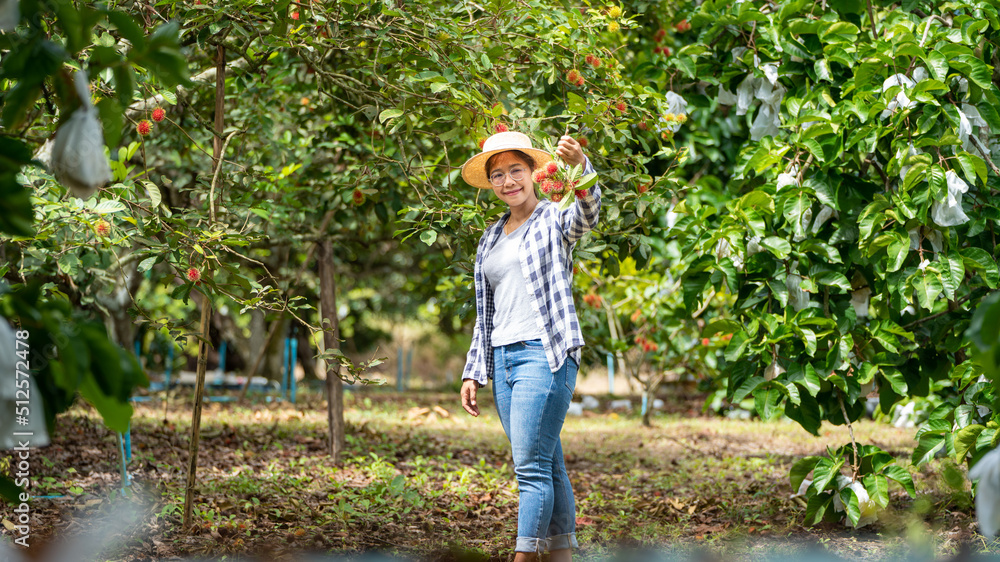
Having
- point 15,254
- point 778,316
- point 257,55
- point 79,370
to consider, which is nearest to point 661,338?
point 778,316

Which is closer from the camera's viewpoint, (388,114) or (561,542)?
(561,542)

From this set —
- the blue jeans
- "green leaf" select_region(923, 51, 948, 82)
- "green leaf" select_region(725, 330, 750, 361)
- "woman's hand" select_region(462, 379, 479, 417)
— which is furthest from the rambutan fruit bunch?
"green leaf" select_region(923, 51, 948, 82)

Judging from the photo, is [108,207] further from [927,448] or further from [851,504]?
[927,448]

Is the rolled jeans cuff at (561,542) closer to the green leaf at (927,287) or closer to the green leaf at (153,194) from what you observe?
the green leaf at (927,287)

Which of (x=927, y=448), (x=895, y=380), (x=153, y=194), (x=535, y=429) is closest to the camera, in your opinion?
(x=535, y=429)

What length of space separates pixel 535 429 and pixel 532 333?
0.30 metres

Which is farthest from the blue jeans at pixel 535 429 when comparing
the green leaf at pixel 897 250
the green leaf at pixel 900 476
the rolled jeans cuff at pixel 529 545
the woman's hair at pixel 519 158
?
the green leaf at pixel 900 476

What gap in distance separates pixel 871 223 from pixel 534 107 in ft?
4.73

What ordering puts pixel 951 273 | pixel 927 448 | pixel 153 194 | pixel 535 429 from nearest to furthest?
pixel 535 429 < pixel 153 194 < pixel 951 273 < pixel 927 448

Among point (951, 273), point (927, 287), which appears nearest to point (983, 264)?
point (951, 273)

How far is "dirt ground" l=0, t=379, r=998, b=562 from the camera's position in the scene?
2.87 metres

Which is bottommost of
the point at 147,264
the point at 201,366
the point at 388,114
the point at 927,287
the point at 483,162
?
the point at 201,366

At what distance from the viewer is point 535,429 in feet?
7.97

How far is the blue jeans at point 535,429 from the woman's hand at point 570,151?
1.88ft
